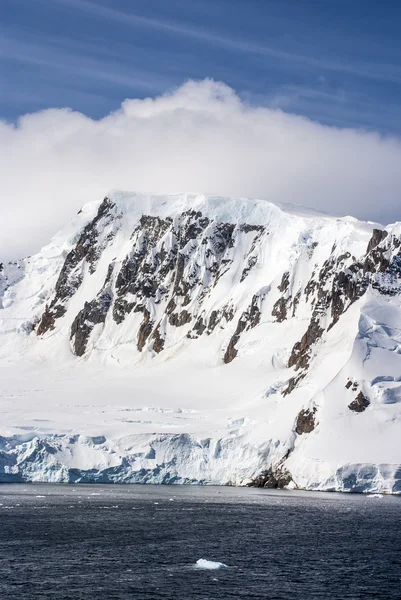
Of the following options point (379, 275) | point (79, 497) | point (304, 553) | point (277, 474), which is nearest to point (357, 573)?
point (304, 553)

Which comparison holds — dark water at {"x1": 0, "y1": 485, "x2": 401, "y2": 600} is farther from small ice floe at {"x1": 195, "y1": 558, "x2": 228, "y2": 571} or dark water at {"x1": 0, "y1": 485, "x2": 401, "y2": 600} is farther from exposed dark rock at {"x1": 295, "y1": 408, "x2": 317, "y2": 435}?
exposed dark rock at {"x1": 295, "y1": 408, "x2": 317, "y2": 435}


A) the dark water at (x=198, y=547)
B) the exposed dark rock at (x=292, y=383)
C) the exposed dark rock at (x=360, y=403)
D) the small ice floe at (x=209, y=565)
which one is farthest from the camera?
the exposed dark rock at (x=292, y=383)

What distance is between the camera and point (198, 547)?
299 ft

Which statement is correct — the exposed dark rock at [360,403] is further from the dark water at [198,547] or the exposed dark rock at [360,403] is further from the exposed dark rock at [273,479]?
the dark water at [198,547]

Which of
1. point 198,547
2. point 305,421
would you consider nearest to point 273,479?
point 305,421

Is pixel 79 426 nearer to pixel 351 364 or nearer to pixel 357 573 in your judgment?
pixel 351 364

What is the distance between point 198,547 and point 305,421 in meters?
71.4

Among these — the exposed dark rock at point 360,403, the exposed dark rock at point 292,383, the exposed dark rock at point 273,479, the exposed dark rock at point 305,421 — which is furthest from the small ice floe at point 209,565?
the exposed dark rock at point 292,383

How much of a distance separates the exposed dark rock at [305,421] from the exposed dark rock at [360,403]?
648 cm

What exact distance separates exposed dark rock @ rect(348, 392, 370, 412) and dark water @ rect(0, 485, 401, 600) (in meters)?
19.2

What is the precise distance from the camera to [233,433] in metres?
171

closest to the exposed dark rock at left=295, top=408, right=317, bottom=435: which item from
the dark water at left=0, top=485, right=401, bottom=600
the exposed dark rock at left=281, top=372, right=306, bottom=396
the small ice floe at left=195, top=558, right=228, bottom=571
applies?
the dark water at left=0, top=485, right=401, bottom=600

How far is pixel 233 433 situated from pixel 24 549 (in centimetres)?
8676

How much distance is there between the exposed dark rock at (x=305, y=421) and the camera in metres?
159
